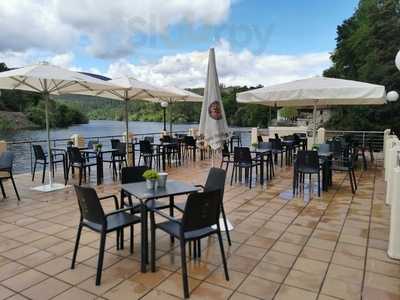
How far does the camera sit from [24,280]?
8.05 ft

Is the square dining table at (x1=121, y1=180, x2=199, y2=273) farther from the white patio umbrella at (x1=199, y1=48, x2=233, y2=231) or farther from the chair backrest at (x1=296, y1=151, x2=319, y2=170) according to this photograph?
the chair backrest at (x1=296, y1=151, x2=319, y2=170)

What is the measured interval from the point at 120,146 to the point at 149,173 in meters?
4.81

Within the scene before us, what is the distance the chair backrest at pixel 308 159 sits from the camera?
203 inches

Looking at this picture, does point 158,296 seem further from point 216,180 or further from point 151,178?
point 216,180

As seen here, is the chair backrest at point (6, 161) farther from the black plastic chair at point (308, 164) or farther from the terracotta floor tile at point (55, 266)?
the black plastic chair at point (308, 164)

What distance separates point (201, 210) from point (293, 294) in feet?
2.95

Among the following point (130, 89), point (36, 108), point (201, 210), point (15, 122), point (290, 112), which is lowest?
point (201, 210)

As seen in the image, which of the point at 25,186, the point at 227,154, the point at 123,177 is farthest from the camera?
the point at 227,154

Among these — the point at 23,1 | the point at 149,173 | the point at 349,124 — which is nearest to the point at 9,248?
the point at 149,173

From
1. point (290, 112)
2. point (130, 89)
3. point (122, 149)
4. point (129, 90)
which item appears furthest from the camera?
point (290, 112)

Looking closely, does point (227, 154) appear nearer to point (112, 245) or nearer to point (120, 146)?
point (120, 146)

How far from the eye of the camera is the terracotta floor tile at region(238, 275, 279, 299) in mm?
2256

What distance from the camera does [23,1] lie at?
716 centimetres

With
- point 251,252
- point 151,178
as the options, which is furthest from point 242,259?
point 151,178
